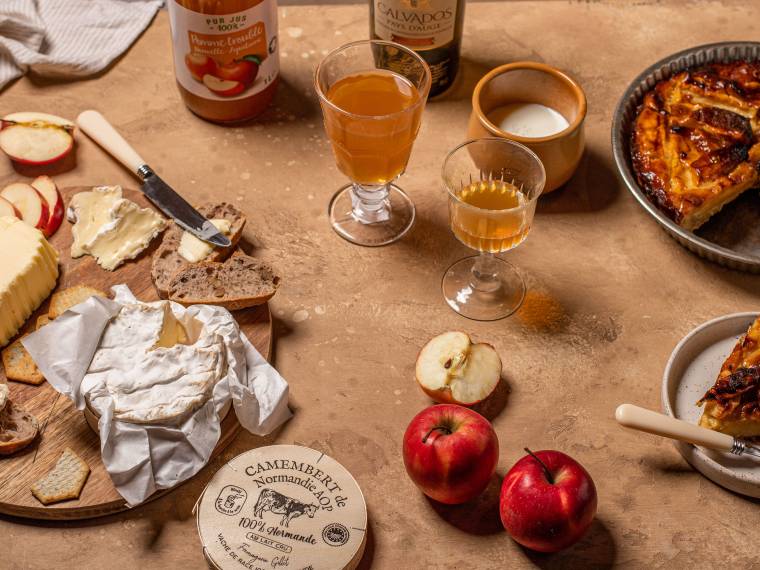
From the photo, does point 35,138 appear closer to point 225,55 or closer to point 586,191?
point 225,55

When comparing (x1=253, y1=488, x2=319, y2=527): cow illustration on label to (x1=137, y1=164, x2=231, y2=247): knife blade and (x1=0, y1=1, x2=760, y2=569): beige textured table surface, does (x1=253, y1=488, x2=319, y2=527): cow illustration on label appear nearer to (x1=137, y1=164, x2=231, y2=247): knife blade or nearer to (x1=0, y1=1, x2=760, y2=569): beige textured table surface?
(x1=0, y1=1, x2=760, y2=569): beige textured table surface

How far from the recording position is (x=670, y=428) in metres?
1.55

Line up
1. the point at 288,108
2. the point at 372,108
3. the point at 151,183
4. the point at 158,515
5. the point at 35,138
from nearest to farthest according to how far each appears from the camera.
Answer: the point at 158,515 < the point at 372,108 < the point at 151,183 < the point at 35,138 < the point at 288,108

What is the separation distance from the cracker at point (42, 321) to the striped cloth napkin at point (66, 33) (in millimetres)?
739

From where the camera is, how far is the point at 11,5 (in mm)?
2273

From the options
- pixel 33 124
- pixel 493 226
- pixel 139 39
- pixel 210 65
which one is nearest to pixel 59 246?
pixel 33 124

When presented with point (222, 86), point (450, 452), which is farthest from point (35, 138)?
point (450, 452)

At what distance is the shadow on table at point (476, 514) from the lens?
159cm

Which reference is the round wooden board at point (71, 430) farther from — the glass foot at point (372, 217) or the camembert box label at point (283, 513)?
the glass foot at point (372, 217)

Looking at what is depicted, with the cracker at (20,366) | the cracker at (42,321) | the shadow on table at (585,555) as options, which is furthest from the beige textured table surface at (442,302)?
the cracker at (42,321)

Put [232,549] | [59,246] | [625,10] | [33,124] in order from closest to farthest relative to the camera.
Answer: [232,549]
[59,246]
[33,124]
[625,10]

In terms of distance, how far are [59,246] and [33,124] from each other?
1.17ft

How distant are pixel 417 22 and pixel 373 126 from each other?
406 millimetres

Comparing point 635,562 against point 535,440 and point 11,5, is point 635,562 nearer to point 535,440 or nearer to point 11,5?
point 535,440
